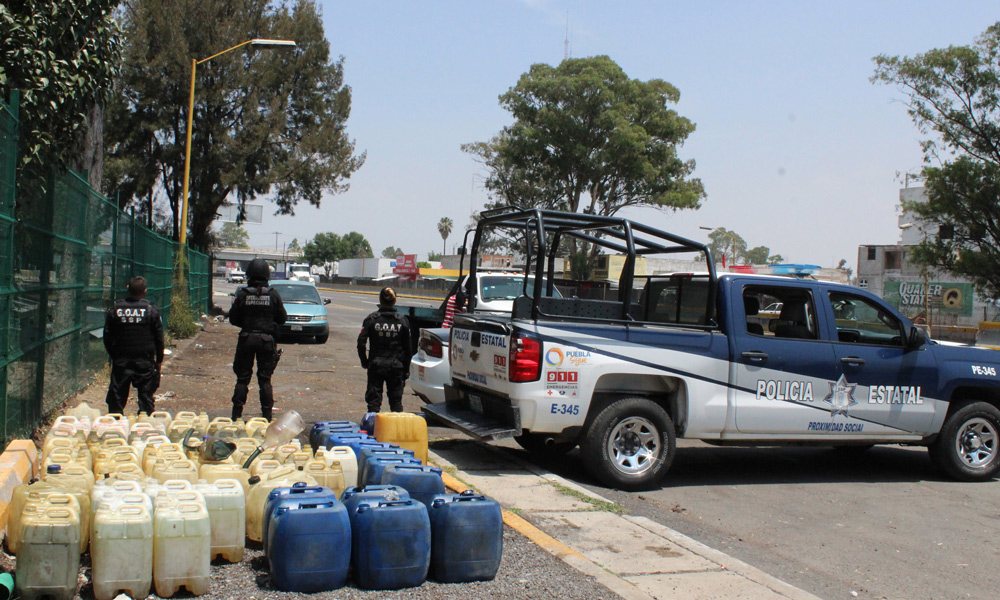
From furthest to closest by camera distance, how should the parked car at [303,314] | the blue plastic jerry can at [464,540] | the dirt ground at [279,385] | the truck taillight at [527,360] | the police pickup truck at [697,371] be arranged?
1. the parked car at [303,314]
2. the dirt ground at [279,385]
3. the police pickup truck at [697,371]
4. the truck taillight at [527,360]
5. the blue plastic jerry can at [464,540]

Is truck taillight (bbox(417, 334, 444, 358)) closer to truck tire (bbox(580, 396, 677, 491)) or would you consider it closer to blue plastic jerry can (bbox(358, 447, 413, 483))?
truck tire (bbox(580, 396, 677, 491))

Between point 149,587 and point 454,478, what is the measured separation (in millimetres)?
3080

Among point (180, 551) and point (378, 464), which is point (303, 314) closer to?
point (378, 464)

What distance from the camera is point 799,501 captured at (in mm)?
7301

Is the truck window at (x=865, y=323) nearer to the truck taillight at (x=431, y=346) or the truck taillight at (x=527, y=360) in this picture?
the truck taillight at (x=527, y=360)

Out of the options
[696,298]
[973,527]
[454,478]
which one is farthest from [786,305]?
[454,478]

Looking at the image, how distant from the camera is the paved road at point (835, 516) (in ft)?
17.7

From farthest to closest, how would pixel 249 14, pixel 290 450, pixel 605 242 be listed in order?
1. pixel 249 14
2. pixel 605 242
3. pixel 290 450

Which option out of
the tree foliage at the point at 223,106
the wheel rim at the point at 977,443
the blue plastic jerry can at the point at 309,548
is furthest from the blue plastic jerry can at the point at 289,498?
the tree foliage at the point at 223,106

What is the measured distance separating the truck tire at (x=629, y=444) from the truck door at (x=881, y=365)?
1932mm

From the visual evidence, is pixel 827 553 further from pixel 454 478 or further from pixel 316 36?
pixel 316 36

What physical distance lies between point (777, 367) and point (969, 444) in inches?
96.2

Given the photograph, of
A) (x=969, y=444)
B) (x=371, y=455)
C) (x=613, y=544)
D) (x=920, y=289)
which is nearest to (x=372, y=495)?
(x=371, y=455)

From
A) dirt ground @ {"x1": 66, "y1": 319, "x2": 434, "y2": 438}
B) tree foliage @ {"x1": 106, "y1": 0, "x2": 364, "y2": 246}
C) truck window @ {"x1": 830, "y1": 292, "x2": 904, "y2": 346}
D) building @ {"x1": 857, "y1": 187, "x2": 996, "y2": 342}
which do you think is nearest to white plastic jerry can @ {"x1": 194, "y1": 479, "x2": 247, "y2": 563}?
dirt ground @ {"x1": 66, "y1": 319, "x2": 434, "y2": 438}
